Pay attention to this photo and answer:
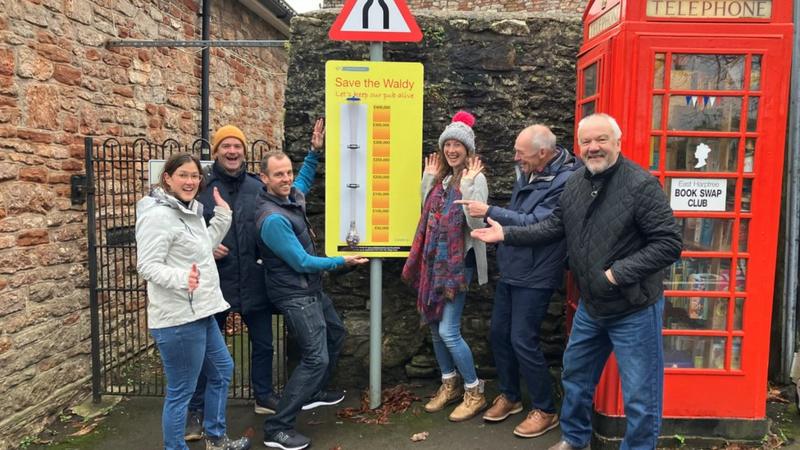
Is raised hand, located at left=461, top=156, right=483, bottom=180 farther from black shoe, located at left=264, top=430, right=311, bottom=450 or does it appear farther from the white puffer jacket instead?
black shoe, located at left=264, top=430, right=311, bottom=450

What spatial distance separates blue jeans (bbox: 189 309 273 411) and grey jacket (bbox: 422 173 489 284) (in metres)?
1.43

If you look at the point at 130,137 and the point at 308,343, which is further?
the point at 130,137

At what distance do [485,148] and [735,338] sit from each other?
83.7 inches

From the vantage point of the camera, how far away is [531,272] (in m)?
3.75

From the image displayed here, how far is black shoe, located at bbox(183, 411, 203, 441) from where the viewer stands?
4.00 metres

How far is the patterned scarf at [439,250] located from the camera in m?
3.91

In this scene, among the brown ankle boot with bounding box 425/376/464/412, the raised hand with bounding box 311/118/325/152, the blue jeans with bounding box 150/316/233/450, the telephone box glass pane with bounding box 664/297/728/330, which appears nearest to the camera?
the blue jeans with bounding box 150/316/233/450

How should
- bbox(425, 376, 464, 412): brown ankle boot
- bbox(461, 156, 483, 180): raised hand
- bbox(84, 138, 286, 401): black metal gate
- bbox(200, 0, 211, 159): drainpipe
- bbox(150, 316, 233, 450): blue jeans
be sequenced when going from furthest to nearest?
bbox(200, 0, 211, 159): drainpipe → bbox(84, 138, 286, 401): black metal gate → bbox(425, 376, 464, 412): brown ankle boot → bbox(461, 156, 483, 180): raised hand → bbox(150, 316, 233, 450): blue jeans

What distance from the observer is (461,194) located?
A: 12.7ft

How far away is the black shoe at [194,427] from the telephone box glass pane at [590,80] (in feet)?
11.4

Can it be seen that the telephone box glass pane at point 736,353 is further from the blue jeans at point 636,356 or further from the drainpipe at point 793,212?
the drainpipe at point 793,212

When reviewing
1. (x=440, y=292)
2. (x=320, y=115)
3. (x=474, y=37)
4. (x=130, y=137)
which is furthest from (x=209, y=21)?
(x=440, y=292)

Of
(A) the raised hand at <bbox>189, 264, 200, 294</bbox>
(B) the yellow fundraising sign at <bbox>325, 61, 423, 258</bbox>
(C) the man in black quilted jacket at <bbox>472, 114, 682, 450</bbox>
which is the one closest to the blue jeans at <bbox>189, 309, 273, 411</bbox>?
(B) the yellow fundraising sign at <bbox>325, 61, 423, 258</bbox>

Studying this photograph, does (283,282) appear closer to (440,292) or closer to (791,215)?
(440,292)
